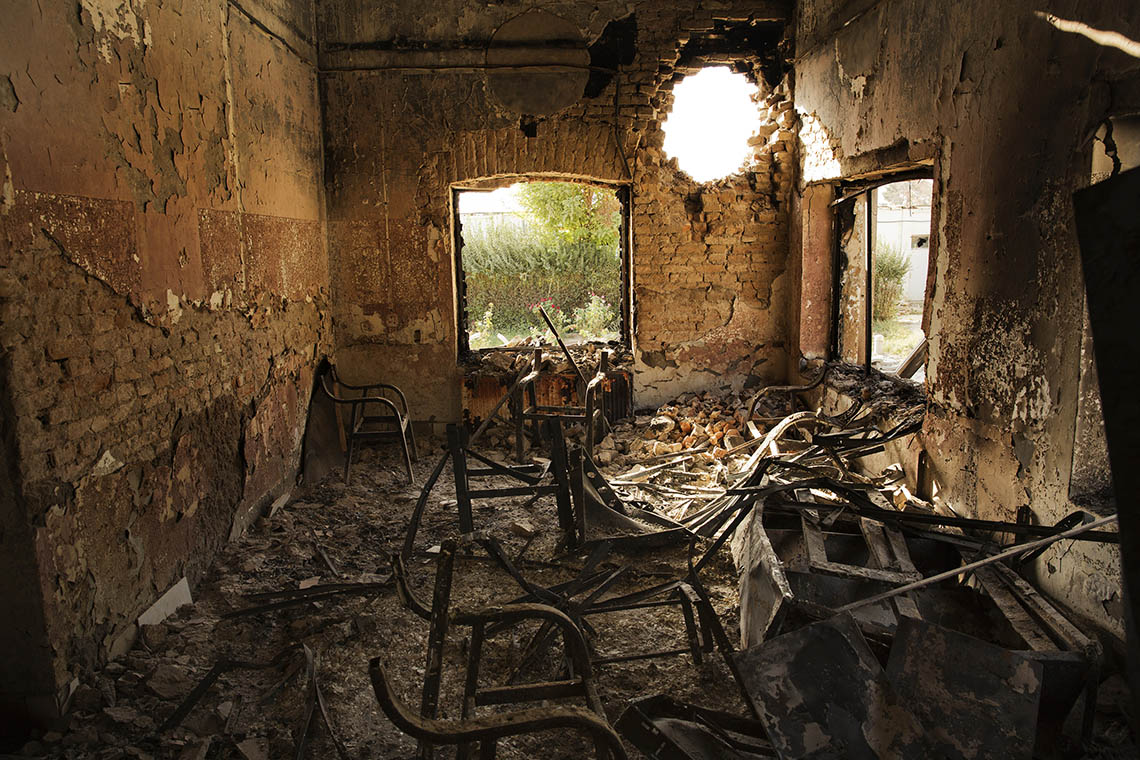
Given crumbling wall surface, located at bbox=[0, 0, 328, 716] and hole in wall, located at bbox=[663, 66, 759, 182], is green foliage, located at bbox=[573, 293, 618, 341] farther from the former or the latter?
crumbling wall surface, located at bbox=[0, 0, 328, 716]

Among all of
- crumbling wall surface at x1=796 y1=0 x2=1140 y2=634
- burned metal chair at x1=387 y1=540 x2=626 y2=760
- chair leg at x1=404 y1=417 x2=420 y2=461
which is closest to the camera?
burned metal chair at x1=387 y1=540 x2=626 y2=760

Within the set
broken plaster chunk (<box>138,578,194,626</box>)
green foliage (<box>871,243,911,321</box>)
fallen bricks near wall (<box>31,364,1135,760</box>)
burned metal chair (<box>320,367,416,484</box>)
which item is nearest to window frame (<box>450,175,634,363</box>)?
burned metal chair (<box>320,367,416,484</box>)

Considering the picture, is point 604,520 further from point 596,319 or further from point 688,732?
point 596,319

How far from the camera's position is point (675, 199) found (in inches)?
264

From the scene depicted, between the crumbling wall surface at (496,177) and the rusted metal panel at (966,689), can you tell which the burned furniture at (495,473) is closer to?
the rusted metal panel at (966,689)

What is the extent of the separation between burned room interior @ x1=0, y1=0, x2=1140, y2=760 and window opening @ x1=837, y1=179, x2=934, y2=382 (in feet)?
0.36

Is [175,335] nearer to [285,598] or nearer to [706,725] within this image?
[285,598]

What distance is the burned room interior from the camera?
2.31 meters

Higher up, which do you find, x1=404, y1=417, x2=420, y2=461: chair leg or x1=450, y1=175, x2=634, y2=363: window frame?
x1=450, y1=175, x2=634, y2=363: window frame

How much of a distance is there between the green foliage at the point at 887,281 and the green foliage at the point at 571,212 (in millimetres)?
5075

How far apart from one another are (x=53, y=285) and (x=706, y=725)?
3030 mm

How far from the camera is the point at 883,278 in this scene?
1398 cm

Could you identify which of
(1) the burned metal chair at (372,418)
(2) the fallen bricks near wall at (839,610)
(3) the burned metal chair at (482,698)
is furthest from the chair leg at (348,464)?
(3) the burned metal chair at (482,698)

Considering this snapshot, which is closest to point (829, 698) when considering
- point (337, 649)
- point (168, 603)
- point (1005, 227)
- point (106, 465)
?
point (337, 649)
